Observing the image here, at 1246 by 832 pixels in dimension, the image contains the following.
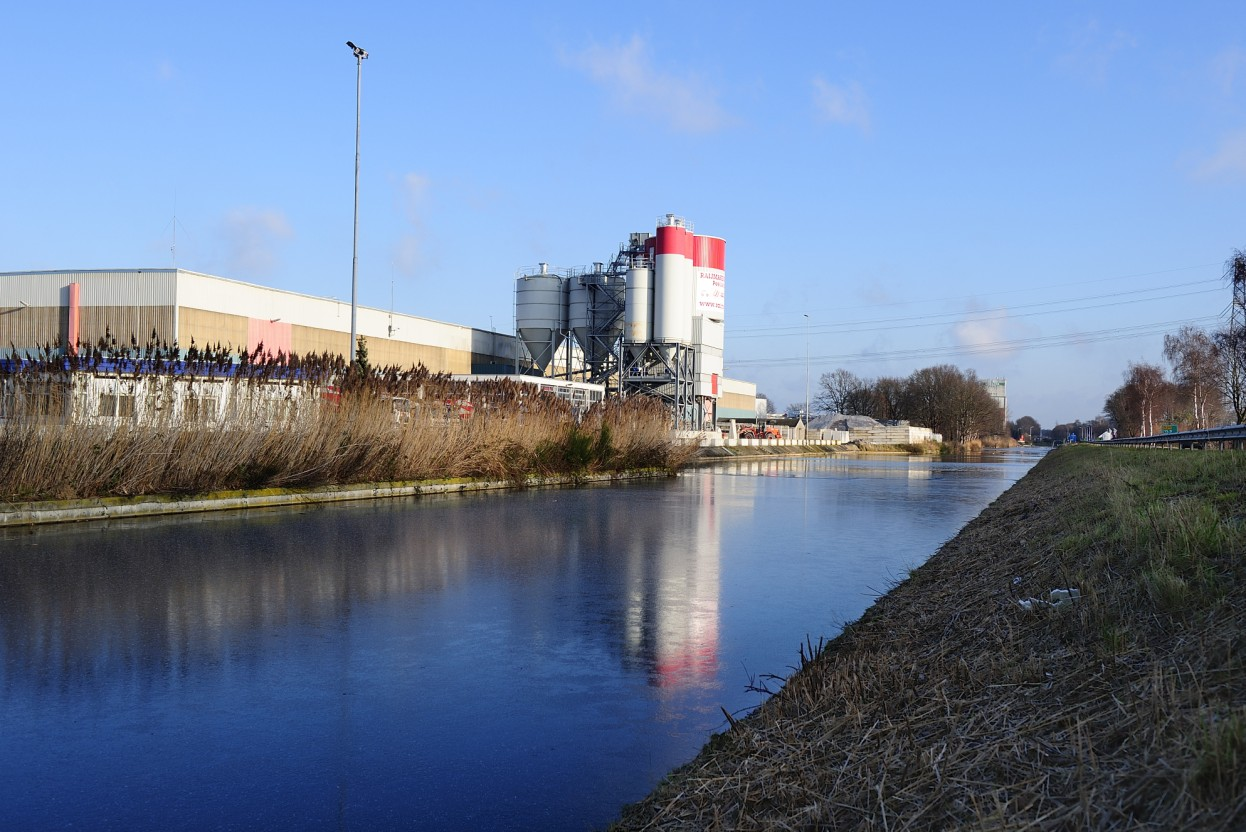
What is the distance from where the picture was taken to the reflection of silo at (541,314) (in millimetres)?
66125

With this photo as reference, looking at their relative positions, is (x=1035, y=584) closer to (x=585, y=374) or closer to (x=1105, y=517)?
(x=1105, y=517)

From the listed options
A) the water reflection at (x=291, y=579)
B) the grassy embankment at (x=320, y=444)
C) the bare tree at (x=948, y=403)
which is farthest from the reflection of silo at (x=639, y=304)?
the bare tree at (x=948, y=403)

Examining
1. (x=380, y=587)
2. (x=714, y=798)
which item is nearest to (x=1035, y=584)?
(x=714, y=798)

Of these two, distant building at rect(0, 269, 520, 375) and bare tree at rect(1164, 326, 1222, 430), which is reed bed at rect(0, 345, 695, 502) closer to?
distant building at rect(0, 269, 520, 375)

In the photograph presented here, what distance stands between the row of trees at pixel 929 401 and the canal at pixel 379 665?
12808cm

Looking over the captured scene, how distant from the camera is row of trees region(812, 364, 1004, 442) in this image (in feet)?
445

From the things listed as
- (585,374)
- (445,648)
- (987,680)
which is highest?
(585,374)

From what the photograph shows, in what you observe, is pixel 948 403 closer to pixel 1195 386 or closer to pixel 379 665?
pixel 1195 386

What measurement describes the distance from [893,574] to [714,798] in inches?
314

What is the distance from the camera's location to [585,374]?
6662 centimetres

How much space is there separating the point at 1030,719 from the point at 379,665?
14.5ft

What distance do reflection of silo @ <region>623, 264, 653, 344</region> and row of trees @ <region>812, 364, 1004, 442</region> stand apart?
278ft

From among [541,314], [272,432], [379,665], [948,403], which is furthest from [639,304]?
[948,403]

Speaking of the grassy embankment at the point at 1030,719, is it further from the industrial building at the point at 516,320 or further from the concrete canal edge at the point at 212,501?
the industrial building at the point at 516,320
